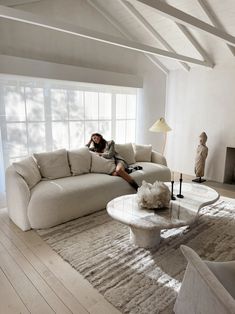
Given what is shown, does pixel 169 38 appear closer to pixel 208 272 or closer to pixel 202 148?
pixel 202 148

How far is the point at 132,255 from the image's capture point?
7.63 feet

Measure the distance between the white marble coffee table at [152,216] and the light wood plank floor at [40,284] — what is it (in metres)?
0.67

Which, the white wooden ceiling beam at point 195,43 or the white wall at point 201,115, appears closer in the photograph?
the white wooden ceiling beam at point 195,43

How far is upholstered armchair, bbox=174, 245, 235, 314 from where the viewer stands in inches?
44.6

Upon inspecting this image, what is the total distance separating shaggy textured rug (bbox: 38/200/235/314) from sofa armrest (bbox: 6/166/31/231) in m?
0.28

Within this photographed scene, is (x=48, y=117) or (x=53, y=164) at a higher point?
(x=48, y=117)

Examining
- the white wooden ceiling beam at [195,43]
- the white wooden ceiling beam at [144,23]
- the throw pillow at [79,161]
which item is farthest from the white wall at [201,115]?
the throw pillow at [79,161]

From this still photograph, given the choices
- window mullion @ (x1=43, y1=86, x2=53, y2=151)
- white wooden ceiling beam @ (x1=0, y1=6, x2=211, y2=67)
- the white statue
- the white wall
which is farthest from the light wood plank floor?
the white wall

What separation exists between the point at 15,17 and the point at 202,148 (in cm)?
395

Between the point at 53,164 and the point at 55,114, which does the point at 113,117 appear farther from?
the point at 53,164

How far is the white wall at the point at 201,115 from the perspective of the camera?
190 inches

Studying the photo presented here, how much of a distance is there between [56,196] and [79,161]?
88 cm

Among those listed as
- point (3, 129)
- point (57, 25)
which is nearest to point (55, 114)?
point (3, 129)

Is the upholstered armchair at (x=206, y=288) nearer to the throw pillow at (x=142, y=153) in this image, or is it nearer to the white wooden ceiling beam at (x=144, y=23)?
the throw pillow at (x=142, y=153)
